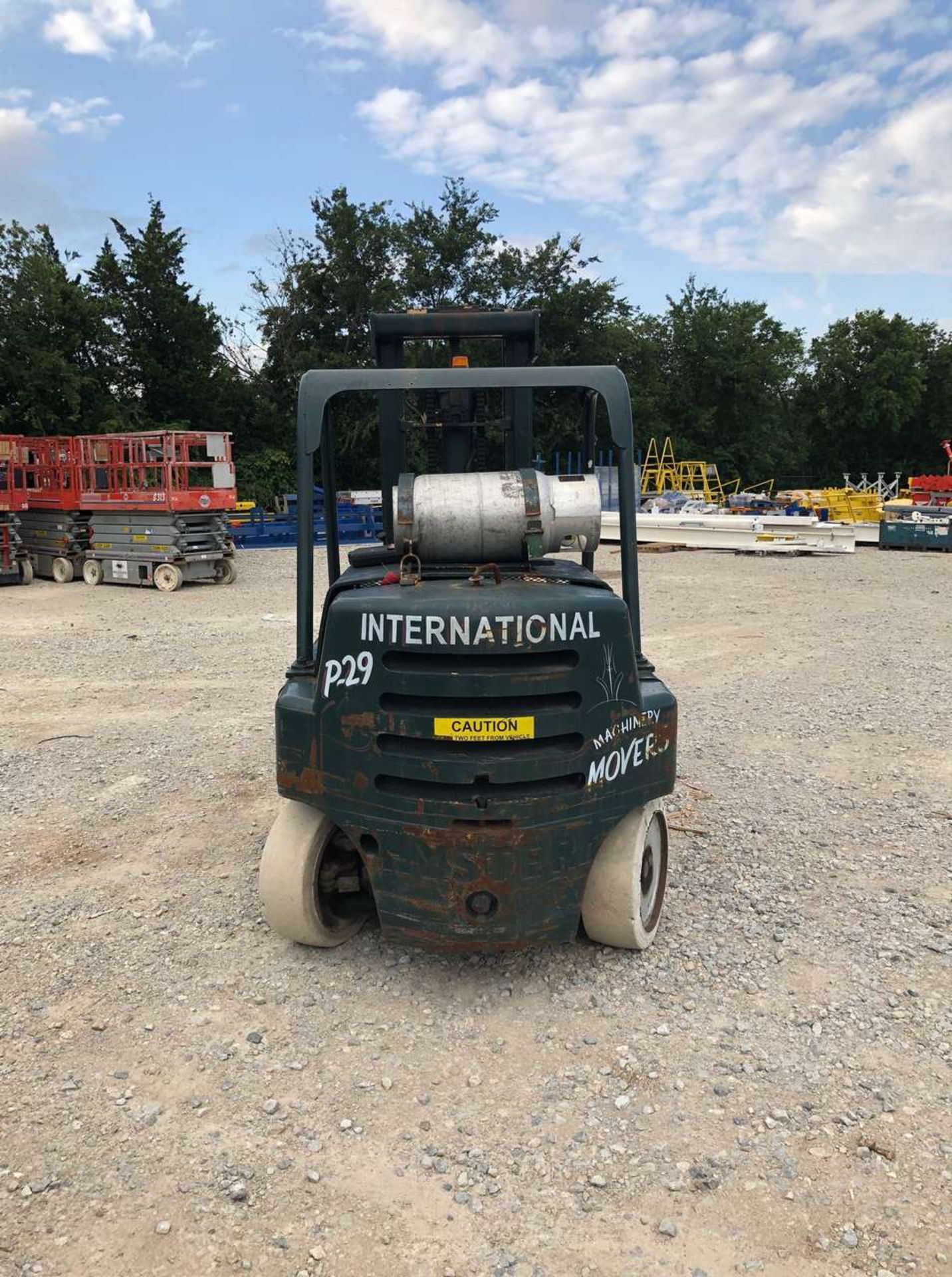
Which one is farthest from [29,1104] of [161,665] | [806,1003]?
[161,665]

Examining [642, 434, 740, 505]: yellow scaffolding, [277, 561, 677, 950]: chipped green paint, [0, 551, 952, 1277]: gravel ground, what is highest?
[642, 434, 740, 505]: yellow scaffolding

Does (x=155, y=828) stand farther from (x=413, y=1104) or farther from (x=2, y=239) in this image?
(x=2, y=239)

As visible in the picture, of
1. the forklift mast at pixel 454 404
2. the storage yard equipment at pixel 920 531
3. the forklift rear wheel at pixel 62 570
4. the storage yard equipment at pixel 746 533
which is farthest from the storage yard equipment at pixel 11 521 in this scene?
the storage yard equipment at pixel 920 531

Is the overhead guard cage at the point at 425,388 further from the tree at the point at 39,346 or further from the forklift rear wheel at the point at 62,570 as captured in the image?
the tree at the point at 39,346

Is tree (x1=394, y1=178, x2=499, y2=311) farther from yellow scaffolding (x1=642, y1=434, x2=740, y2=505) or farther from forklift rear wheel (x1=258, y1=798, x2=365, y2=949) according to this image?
forklift rear wheel (x1=258, y1=798, x2=365, y2=949)

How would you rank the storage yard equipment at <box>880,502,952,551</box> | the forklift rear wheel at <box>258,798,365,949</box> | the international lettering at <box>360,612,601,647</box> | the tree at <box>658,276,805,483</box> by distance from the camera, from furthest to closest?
the tree at <box>658,276,805,483</box>, the storage yard equipment at <box>880,502,952,551</box>, the forklift rear wheel at <box>258,798,365,949</box>, the international lettering at <box>360,612,601,647</box>

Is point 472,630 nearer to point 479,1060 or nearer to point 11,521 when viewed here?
point 479,1060

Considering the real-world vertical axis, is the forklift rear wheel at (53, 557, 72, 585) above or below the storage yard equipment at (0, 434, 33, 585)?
below

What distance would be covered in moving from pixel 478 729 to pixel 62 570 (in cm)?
1626

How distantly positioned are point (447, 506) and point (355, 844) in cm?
142

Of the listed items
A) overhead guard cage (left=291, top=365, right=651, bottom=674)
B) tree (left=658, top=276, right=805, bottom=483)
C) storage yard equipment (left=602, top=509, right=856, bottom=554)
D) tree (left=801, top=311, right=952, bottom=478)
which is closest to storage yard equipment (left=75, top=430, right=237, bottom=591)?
storage yard equipment (left=602, top=509, right=856, bottom=554)

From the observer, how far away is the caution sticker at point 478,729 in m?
3.39

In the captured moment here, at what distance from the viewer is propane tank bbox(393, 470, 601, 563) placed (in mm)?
3902

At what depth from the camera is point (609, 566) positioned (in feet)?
64.2
